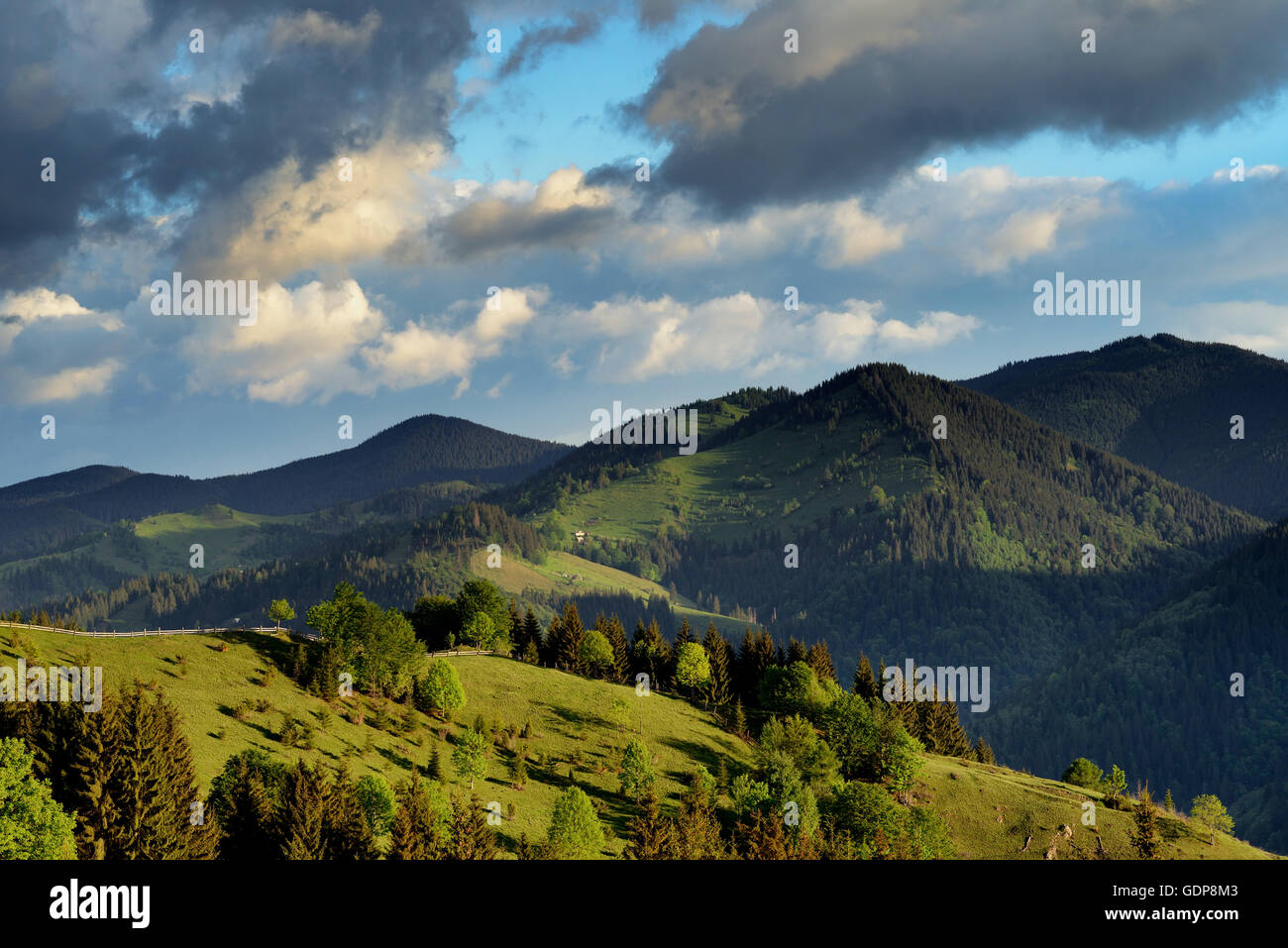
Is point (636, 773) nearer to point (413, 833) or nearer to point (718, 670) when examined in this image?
point (718, 670)

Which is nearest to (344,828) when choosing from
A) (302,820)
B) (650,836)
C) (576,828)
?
(302,820)

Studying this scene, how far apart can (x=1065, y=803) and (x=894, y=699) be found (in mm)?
33725

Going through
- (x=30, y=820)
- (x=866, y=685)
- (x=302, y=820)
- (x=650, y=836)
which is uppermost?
(x=30, y=820)

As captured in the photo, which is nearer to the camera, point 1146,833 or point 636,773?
point 636,773

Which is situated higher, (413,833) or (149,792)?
(149,792)

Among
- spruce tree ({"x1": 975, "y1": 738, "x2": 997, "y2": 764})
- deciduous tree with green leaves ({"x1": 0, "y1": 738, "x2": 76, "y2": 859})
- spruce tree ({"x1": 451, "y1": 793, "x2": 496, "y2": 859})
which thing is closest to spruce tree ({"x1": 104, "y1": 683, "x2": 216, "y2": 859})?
deciduous tree with green leaves ({"x1": 0, "y1": 738, "x2": 76, "y2": 859})

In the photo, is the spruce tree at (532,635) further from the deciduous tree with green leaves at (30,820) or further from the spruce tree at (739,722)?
the deciduous tree with green leaves at (30,820)

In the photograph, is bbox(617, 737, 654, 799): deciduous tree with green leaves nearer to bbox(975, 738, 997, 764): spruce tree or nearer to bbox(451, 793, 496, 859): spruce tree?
bbox(451, 793, 496, 859): spruce tree

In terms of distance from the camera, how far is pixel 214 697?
359 ft

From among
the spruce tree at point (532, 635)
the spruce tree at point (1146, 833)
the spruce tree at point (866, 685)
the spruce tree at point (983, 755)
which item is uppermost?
the spruce tree at point (532, 635)

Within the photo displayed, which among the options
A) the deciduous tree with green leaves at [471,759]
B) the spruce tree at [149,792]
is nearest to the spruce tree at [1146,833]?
the deciduous tree with green leaves at [471,759]
